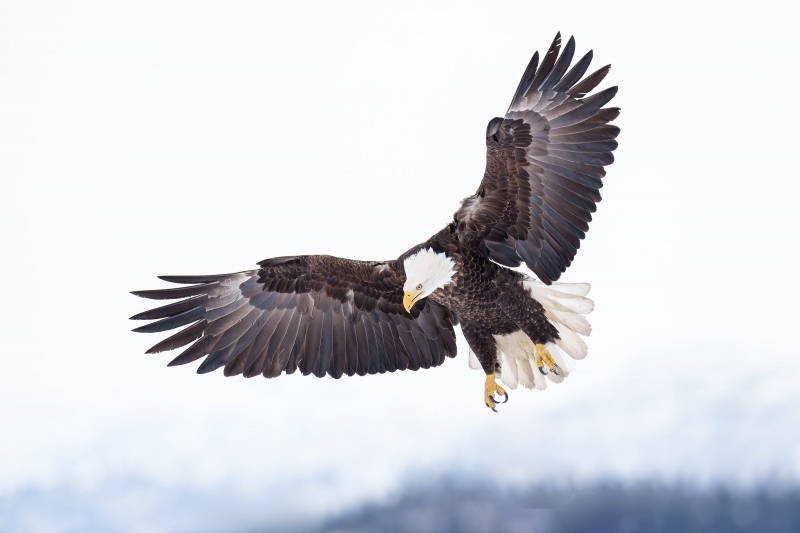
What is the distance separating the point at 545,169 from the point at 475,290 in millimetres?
818

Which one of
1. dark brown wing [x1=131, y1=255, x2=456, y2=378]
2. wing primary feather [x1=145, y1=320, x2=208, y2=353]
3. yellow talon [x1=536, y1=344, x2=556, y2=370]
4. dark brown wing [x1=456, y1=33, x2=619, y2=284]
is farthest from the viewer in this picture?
yellow talon [x1=536, y1=344, x2=556, y2=370]

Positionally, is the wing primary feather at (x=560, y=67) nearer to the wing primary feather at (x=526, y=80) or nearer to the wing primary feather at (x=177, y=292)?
the wing primary feather at (x=526, y=80)

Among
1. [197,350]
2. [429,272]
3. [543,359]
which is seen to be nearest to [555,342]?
[543,359]

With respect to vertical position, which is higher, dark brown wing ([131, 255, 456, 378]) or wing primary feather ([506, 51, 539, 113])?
wing primary feather ([506, 51, 539, 113])

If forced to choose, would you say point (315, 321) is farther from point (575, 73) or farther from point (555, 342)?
point (575, 73)

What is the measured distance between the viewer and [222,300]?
5.65 m

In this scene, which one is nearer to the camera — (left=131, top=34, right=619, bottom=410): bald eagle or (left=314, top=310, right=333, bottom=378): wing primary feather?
(left=131, top=34, right=619, bottom=410): bald eagle

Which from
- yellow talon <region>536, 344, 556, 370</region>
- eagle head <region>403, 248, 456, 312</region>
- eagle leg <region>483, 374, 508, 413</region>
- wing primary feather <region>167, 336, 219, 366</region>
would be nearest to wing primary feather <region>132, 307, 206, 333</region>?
wing primary feather <region>167, 336, 219, 366</region>

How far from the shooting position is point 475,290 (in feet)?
17.6

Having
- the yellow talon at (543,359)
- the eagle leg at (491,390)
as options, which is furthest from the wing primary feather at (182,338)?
the yellow talon at (543,359)

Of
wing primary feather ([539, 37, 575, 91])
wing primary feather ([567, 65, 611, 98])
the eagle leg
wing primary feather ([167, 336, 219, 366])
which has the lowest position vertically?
the eagle leg

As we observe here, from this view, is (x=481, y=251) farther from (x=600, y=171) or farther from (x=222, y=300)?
(x=222, y=300)

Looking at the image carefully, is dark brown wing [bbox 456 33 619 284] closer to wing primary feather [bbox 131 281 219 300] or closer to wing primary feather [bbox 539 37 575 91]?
wing primary feather [bbox 539 37 575 91]

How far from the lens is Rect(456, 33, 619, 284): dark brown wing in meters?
4.85
